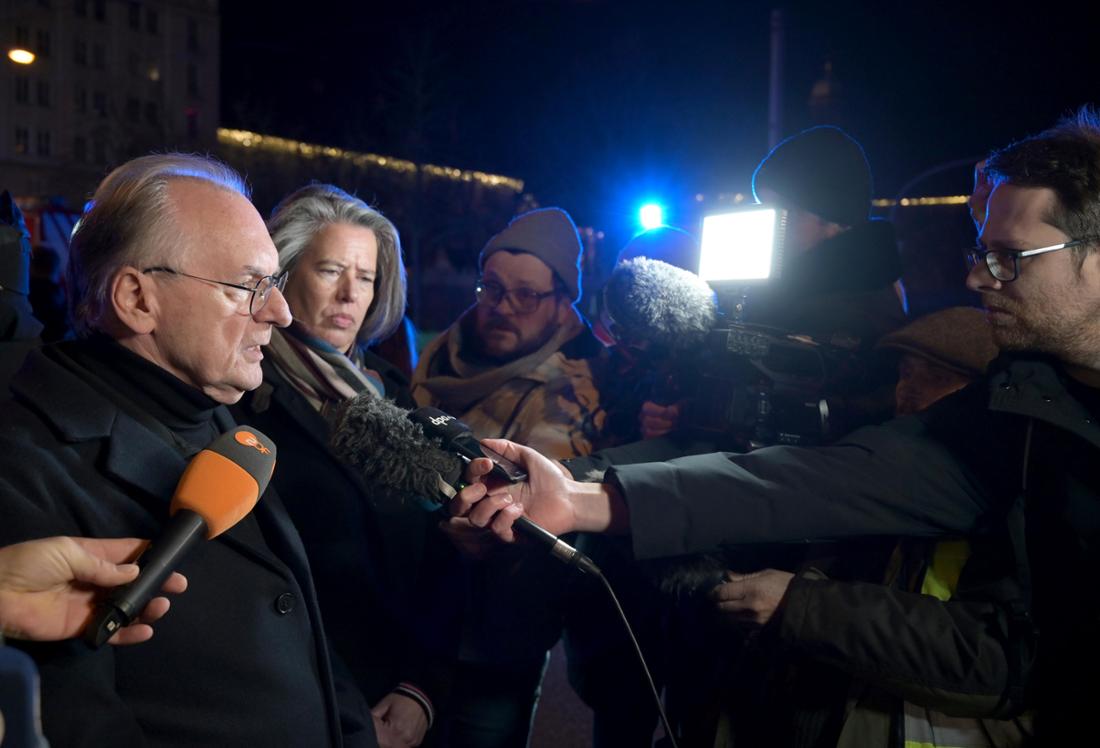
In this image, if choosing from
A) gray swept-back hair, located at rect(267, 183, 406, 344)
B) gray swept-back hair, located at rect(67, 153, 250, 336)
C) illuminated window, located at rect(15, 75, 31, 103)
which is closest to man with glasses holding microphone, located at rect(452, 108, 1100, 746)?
gray swept-back hair, located at rect(67, 153, 250, 336)

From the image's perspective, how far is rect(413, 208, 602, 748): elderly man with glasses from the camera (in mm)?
2092

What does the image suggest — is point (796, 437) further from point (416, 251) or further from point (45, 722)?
point (416, 251)

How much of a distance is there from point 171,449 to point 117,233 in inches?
16.7

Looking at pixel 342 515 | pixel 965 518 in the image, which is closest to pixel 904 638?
pixel 965 518

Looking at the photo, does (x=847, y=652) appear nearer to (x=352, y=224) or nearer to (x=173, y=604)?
(x=173, y=604)

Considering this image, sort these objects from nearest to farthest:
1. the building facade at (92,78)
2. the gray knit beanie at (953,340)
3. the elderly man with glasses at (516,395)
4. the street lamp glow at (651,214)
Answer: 1. the gray knit beanie at (953,340)
2. the elderly man with glasses at (516,395)
3. the street lamp glow at (651,214)
4. the building facade at (92,78)

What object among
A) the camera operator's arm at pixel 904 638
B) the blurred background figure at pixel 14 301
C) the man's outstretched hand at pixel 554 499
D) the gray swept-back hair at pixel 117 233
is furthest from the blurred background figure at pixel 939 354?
the blurred background figure at pixel 14 301

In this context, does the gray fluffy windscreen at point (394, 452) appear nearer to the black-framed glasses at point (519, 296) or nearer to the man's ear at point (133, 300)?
the man's ear at point (133, 300)

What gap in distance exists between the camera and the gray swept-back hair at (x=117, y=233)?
1.56 metres

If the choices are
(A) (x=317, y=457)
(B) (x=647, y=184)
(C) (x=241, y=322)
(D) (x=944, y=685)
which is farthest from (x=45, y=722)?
(B) (x=647, y=184)

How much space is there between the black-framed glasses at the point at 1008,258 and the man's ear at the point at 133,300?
64.8 inches

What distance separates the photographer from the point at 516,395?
9.34ft

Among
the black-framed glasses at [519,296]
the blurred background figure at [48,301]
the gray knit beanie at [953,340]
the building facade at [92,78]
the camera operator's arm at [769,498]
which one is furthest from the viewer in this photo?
the building facade at [92,78]

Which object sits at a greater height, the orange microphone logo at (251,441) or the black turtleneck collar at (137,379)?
the black turtleneck collar at (137,379)
